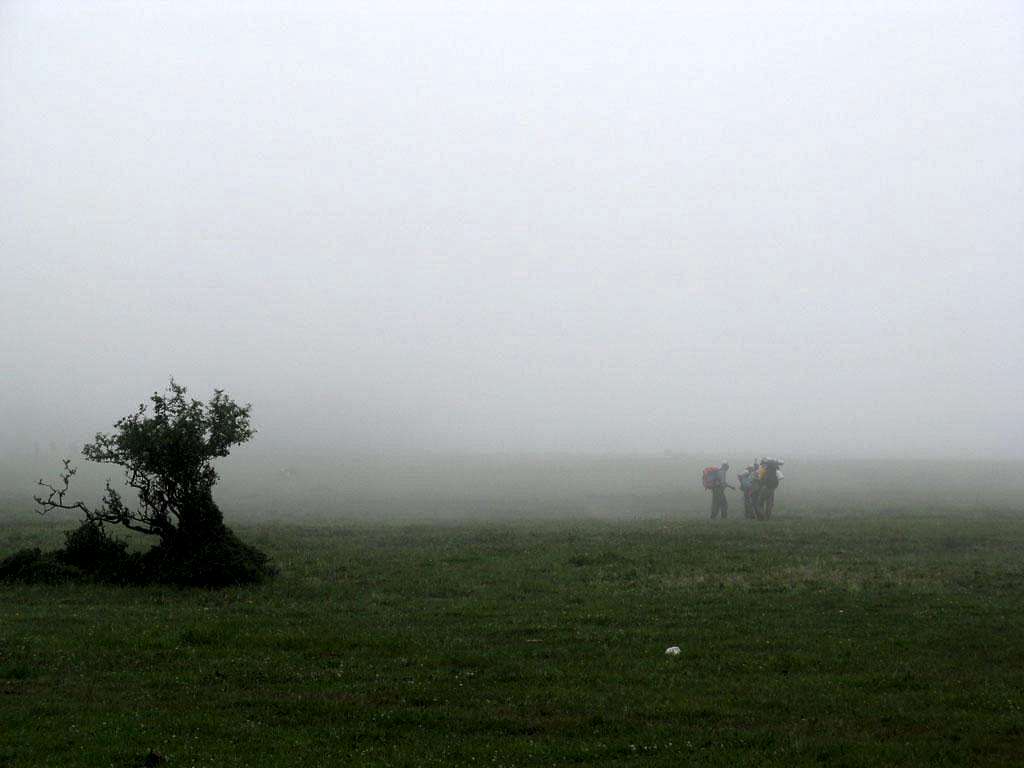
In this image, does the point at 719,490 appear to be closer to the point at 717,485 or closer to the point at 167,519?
the point at 717,485

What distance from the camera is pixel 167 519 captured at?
2486 cm

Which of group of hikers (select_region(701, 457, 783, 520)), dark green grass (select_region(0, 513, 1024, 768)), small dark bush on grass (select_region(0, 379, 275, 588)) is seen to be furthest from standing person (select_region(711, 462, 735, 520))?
small dark bush on grass (select_region(0, 379, 275, 588))

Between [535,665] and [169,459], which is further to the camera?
[169,459]

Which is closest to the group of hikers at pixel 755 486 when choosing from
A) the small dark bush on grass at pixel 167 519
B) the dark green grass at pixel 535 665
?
the dark green grass at pixel 535 665

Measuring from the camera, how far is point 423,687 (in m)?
13.7

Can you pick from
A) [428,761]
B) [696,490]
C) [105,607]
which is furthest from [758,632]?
[696,490]

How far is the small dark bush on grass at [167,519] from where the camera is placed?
23.4 m

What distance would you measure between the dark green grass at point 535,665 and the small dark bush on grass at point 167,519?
4.21 ft

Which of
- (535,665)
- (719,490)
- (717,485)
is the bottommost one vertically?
(535,665)

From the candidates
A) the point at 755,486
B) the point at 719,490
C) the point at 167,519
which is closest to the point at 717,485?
the point at 719,490

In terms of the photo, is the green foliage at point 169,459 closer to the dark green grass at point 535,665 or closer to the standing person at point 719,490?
the dark green grass at point 535,665

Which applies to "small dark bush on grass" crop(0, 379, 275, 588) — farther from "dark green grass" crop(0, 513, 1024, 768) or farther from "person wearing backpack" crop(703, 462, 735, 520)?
"person wearing backpack" crop(703, 462, 735, 520)

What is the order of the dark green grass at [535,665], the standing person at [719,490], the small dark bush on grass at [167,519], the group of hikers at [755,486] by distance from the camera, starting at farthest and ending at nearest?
the standing person at [719,490] < the group of hikers at [755,486] < the small dark bush on grass at [167,519] < the dark green grass at [535,665]

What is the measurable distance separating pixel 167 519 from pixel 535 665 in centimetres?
1413
